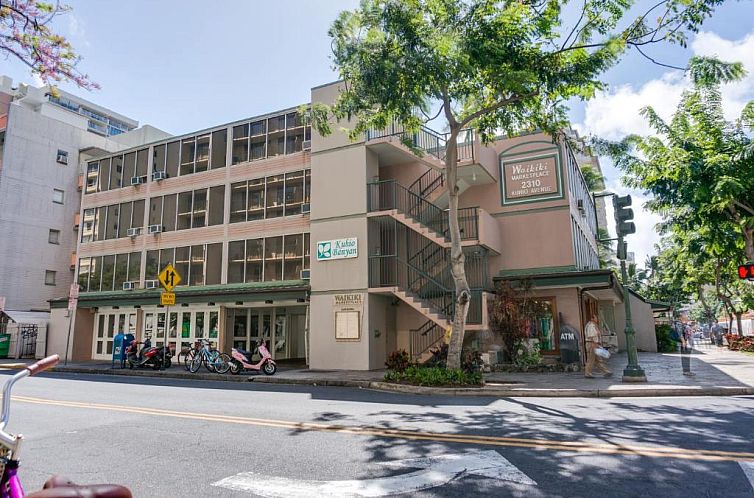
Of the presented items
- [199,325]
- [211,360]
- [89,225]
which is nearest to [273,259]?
[199,325]

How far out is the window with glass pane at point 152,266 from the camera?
24.0 meters

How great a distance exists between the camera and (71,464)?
556cm

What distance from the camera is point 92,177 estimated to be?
27750mm

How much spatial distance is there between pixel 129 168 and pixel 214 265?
8.85 meters

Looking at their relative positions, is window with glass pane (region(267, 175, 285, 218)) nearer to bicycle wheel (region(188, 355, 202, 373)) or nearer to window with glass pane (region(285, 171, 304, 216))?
window with glass pane (region(285, 171, 304, 216))

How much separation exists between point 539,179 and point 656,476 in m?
15.2

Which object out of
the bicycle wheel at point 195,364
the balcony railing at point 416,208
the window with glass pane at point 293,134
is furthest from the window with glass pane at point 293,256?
the bicycle wheel at point 195,364

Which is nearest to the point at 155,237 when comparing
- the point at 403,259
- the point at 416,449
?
the point at 403,259

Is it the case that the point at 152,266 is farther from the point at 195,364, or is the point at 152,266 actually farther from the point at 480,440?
the point at 480,440

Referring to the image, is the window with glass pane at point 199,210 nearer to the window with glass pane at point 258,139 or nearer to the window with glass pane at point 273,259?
the window with glass pane at point 258,139

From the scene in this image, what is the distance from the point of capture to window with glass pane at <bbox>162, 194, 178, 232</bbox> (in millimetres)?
24188

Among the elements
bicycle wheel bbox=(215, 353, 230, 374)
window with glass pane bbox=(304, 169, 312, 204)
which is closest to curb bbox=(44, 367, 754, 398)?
bicycle wheel bbox=(215, 353, 230, 374)

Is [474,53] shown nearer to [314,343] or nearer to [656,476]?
[656,476]

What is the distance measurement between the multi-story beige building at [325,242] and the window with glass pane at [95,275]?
0.28ft
